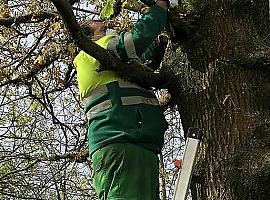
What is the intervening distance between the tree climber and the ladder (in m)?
0.36

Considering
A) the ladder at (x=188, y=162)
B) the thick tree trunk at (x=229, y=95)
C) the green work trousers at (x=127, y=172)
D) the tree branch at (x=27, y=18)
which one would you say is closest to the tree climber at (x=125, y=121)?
the green work trousers at (x=127, y=172)

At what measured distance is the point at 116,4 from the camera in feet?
14.0

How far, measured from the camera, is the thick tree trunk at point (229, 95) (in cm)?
310

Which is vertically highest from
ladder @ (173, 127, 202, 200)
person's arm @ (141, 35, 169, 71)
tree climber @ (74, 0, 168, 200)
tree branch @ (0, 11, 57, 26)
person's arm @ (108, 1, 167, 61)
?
tree branch @ (0, 11, 57, 26)

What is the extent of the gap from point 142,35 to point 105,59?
0.25 m

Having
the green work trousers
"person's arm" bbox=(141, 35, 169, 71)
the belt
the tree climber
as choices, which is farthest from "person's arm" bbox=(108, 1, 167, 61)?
the green work trousers

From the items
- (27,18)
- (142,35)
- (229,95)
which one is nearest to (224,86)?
(229,95)

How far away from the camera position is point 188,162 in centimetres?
306

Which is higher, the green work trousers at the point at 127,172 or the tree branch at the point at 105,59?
the tree branch at the point at 105,59

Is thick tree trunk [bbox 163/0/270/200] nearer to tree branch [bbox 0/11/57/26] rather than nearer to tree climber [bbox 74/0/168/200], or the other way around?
tree climber [bbox 74/0/168/200]

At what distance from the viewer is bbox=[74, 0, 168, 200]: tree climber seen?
133 inches

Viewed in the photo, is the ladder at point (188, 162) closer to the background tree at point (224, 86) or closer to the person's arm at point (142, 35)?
the background tree at point (224, 86)

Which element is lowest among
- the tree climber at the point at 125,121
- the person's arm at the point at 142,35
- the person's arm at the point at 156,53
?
the tree climber at the point at 125,121

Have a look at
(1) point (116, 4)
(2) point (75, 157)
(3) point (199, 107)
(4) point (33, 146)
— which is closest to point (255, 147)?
(3) point (199, 107)
